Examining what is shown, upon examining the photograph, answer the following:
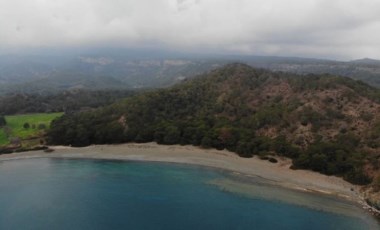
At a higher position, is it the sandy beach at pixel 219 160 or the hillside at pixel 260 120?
the hillside at pixel 260 120

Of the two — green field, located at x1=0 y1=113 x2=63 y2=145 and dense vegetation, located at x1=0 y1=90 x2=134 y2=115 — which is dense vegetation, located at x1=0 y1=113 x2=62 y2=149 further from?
dense vegetation, located at x1=0 y1=90 x2=134 y2=115

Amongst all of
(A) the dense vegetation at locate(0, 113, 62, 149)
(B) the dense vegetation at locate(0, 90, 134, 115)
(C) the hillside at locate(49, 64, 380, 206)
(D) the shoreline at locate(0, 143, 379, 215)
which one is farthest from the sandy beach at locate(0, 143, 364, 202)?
(B) the dense vegetation at locate(0, 90, 134, 115)

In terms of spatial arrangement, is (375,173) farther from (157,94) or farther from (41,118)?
(41,118)

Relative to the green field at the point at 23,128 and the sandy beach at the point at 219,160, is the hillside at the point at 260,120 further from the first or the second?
the green field at the point at 23,128

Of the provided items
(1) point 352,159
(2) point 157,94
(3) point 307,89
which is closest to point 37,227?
(1) point 352,159

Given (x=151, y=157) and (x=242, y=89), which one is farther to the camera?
(x=242, y=89)

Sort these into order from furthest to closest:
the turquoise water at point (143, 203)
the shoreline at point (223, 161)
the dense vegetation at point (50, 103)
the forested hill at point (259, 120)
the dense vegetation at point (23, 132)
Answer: the dense vegetation at point (50, 103)
the dense vegetation at point (23, 132)
the forested hill at point (259, 120)
the shoreline at point (223, 161)
the turquoise water at point (143, 203)

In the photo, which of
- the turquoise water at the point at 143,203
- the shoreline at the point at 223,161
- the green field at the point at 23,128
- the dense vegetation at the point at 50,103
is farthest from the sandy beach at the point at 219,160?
the dense vegetation at the point at 50,103

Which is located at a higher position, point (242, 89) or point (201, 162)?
point (242, 89)
